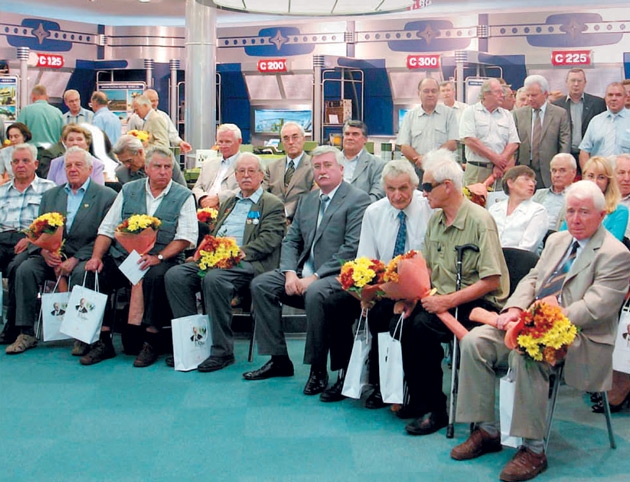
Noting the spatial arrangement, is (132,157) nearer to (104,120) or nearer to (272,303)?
(272,303)

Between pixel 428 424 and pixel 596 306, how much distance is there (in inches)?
42.6

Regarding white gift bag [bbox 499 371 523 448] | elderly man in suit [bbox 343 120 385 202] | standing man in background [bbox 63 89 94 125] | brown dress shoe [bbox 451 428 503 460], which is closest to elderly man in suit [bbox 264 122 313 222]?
elderly man in suit [bbox 343 120 385 202]

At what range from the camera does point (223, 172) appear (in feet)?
23.5

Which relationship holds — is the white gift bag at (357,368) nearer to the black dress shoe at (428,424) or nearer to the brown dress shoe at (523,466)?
the black dress shoe at (428,424)

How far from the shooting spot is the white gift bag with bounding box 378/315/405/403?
14.5 feet

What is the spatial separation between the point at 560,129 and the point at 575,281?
3594mm

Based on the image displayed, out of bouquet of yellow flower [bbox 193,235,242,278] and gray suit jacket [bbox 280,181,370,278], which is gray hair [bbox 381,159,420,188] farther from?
bouquet of yellow flower [bbox 193,235,242,278]

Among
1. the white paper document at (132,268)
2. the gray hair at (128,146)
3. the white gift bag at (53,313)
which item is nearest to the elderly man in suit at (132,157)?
the gray hair at (128,146)

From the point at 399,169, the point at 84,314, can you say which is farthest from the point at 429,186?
the point at 84,314

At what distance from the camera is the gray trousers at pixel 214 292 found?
219 inches

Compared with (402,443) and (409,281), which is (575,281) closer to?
(409,281)

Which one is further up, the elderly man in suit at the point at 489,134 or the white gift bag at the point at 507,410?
the elderly man in suit at the point at 489,134

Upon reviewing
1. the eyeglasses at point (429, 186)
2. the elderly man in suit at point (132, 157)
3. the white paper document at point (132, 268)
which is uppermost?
the elderly man in suit at point (132, 157)

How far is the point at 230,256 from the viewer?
18.2ft
